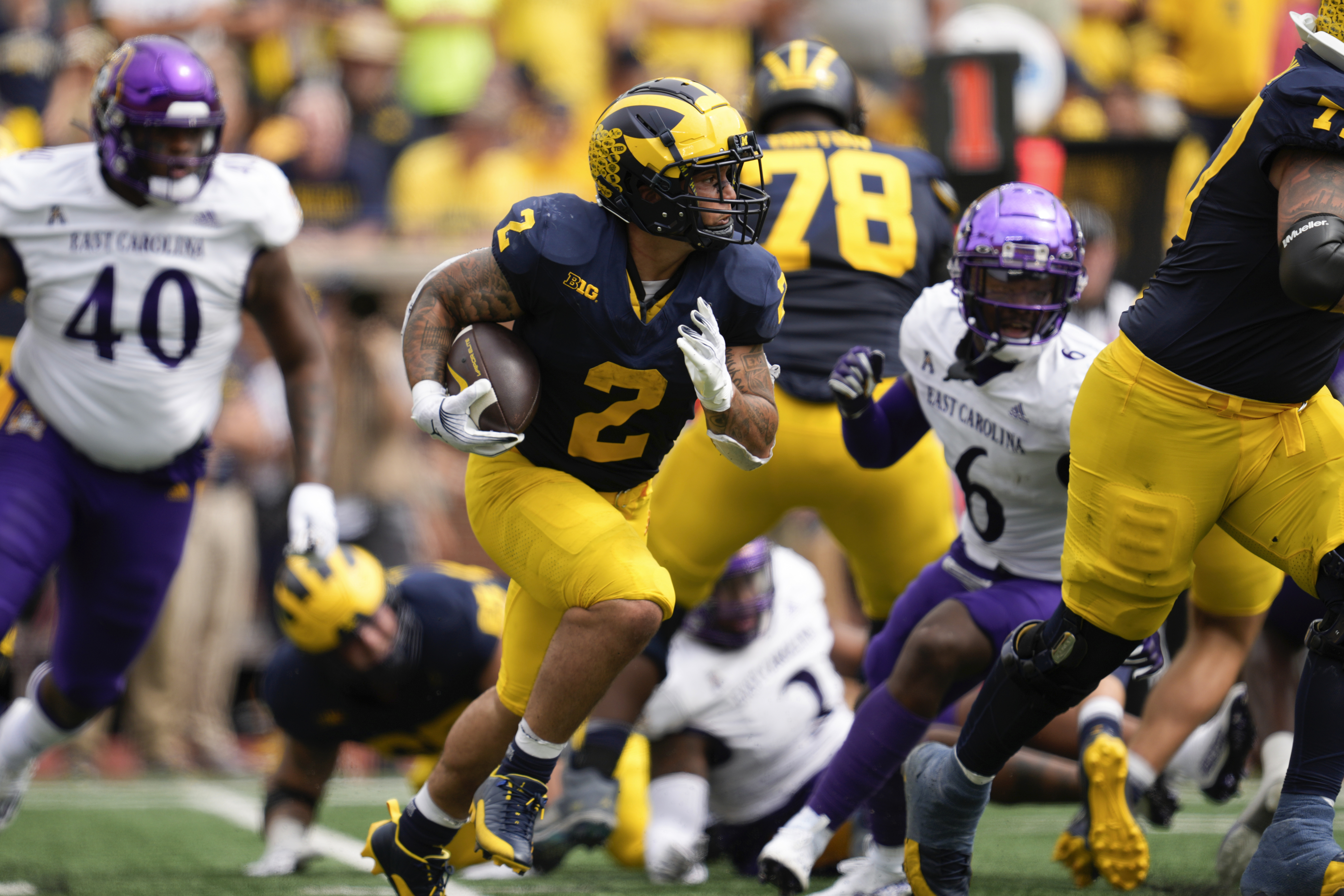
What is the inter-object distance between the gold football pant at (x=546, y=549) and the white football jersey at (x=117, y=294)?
1.29 m

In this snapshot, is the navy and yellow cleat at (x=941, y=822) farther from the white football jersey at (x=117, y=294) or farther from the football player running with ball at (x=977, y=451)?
the white football jersey at (x=117, y=294)

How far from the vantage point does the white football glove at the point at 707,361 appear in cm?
332

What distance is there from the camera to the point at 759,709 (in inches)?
210

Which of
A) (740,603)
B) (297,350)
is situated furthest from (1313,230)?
(297,350)

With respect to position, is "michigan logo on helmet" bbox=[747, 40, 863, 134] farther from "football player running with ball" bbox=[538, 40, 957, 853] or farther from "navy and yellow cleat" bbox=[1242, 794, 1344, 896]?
"navy and yellow cleat" bbox=[1242, 794, 1344, 896]

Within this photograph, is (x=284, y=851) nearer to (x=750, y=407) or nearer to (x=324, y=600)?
(x=324, y=600)

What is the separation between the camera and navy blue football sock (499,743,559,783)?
138 inches

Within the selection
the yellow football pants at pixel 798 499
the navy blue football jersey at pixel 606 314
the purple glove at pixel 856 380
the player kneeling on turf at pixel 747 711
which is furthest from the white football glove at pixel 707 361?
the player kneeling on turf at pixel 747 711

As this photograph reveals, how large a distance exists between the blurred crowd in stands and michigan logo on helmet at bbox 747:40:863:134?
6.50ft

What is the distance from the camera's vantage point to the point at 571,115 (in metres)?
10.1

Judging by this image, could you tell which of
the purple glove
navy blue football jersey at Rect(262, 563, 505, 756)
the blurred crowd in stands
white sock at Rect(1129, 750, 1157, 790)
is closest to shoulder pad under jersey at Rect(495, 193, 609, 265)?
the purple glove

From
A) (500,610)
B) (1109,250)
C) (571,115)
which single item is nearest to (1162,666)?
(500,610)

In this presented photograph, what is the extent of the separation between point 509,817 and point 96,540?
1.94m

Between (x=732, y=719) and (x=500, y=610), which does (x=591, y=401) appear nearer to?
(x=500, y=610)
